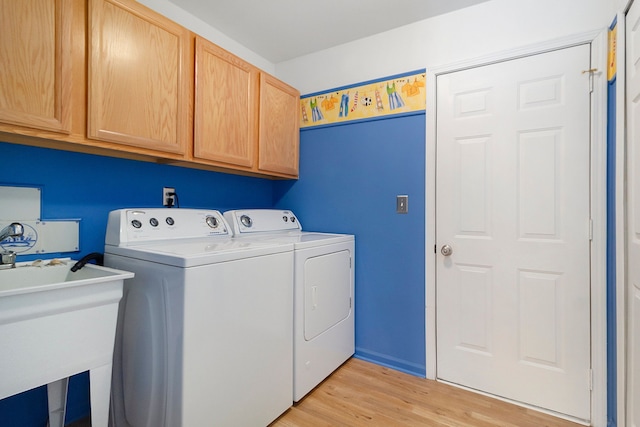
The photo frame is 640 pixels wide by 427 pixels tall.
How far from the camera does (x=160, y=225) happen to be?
1.63 meters

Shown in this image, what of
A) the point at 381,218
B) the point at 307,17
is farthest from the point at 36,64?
the point at 381,218

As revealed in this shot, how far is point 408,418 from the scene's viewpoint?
5.33 ft

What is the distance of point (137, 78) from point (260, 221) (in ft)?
3.74

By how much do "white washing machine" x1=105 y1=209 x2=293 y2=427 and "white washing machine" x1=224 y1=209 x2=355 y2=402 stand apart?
81mm

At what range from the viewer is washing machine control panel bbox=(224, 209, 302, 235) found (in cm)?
209

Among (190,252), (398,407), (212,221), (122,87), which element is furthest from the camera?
(212,221)

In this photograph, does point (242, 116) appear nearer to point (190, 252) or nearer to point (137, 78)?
point (137, 78)

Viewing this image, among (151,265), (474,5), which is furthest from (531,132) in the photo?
(151,265)

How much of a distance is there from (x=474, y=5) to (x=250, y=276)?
2.11 metres

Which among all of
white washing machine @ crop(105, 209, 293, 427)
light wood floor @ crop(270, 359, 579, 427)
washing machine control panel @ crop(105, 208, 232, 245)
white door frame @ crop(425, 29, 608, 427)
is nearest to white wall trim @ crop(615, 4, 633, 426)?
white door frame @ crop(425, 29, 608, 427)

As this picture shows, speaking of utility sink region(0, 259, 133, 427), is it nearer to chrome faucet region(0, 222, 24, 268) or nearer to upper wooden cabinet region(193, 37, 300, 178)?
chrome faucet region(0, 222, 24, 268)

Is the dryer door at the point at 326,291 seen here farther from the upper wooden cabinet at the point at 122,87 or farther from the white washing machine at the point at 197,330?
the upper wooden cabinet at the point at 122,87

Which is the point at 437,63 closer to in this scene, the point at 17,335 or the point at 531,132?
the point at 531,132

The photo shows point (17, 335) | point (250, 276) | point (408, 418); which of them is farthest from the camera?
point (408, 418)
